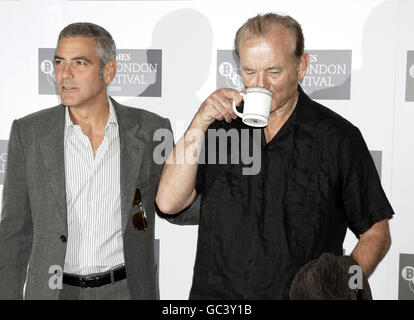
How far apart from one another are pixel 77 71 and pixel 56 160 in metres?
0.43

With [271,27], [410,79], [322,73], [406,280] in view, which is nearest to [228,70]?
[322,73]

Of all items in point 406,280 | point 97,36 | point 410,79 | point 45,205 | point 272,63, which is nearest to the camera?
point 272,63

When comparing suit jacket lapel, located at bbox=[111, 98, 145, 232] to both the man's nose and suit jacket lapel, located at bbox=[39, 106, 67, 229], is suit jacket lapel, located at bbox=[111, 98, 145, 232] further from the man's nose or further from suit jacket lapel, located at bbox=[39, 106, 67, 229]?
the man's nose

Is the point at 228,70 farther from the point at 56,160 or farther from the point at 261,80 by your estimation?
the point at 56,160

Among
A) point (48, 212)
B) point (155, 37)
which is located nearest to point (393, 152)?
point (155, 37)

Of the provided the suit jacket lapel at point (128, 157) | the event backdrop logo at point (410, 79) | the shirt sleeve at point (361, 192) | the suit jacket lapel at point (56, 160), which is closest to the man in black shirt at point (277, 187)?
the shirt sleeve at point (361, 192)

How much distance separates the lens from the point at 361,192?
1.82 m

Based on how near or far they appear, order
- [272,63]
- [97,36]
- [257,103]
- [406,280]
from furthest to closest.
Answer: [406,280]
[97,36]
[272,63]
[257,103]

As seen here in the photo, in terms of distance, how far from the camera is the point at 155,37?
2676 mm

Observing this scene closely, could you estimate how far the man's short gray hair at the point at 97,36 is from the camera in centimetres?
231

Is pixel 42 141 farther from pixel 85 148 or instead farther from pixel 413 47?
pixel 413 47

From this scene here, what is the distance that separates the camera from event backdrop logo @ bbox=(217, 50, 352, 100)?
8.43 ft

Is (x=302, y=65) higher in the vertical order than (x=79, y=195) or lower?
higher

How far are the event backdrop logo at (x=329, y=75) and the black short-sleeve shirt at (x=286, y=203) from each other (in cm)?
69
